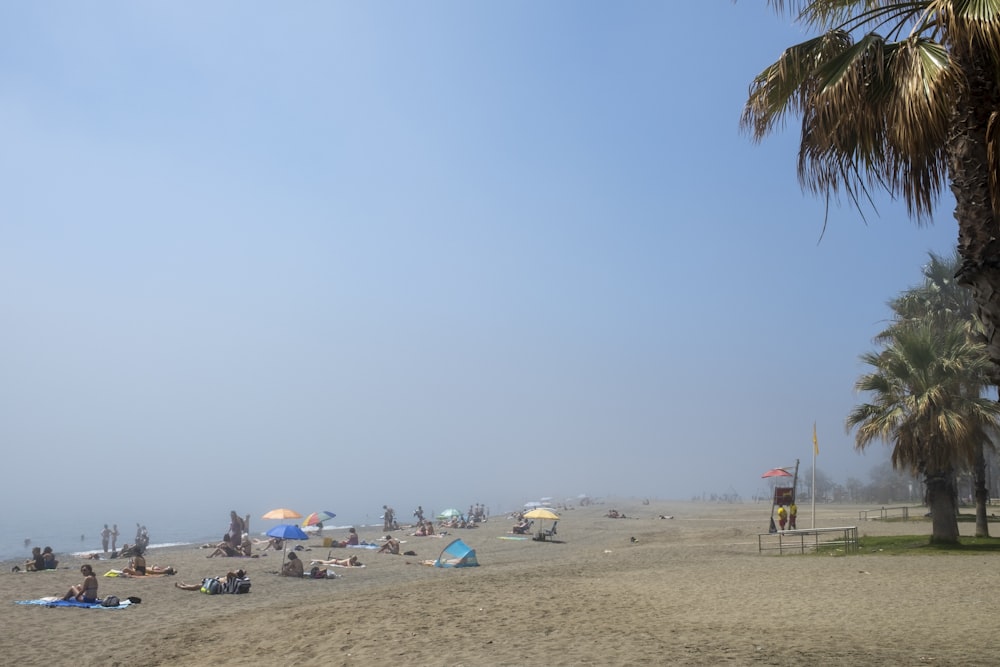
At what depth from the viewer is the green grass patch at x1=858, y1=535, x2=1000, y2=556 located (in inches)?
807

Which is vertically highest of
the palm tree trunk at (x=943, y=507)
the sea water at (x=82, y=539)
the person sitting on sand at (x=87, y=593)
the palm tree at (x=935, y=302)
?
the palm tree at (x=935, y=302)

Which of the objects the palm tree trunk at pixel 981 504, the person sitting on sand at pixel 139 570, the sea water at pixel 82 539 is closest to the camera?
the person sitting on sand at pixel 139 570

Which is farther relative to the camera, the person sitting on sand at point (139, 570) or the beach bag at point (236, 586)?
the person sitting on sand at point (139, 570)

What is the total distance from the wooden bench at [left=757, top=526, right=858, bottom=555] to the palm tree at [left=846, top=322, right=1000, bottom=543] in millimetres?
2472

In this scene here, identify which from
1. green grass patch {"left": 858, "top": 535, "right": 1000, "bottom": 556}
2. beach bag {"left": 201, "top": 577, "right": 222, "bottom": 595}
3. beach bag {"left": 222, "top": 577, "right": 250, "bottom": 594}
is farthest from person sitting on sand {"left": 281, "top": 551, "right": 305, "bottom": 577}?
green grass patch {"left": 858, "top": 535, "right": 1000, "bottom": 556}

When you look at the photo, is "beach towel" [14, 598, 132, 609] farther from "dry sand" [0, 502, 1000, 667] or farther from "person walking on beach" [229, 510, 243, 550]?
"person walking on beach" [229, 510, 243, 550]

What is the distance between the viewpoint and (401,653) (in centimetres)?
985

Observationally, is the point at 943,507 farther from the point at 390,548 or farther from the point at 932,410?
the point at 390,548

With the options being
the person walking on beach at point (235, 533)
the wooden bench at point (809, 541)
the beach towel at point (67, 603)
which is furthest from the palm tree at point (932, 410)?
the person walking on beach at point (235, 533)

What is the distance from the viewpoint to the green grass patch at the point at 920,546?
20500 mm

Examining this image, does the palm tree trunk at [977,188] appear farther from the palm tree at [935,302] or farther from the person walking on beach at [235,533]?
the person walking on beach at [235,533]

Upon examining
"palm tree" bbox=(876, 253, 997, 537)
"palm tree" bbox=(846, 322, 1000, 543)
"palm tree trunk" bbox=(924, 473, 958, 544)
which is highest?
"palm tree" bbox=(876, 253, 997, 537)

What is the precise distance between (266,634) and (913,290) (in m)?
32.9

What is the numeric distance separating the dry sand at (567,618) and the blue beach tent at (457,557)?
8.44 feet
